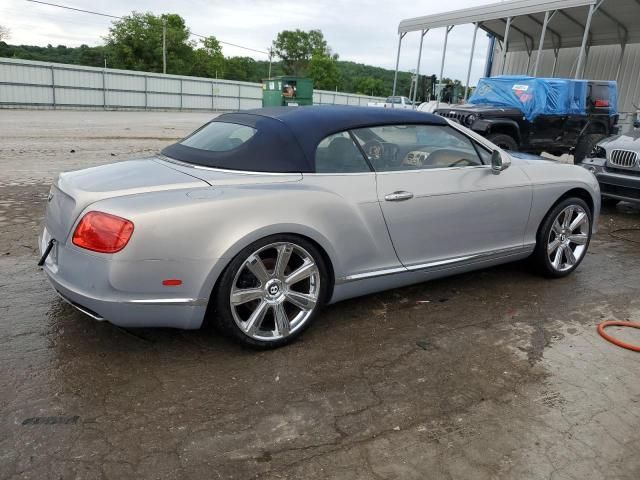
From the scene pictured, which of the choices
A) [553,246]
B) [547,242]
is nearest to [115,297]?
[547,242]

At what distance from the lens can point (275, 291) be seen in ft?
10.2

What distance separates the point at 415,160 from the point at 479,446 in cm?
200

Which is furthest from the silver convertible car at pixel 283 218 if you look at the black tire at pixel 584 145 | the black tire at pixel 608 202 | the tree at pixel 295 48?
the tree at pixel 295 48

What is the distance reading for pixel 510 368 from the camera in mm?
3066

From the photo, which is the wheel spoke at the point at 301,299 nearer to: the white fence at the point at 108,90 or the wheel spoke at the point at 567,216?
the wheel spoke at the point at 567,216

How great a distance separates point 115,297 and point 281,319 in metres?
0.95

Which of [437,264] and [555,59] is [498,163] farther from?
[555,59]

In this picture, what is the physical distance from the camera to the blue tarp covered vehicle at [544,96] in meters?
10.8

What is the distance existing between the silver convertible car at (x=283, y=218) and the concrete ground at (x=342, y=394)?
12.1 inches

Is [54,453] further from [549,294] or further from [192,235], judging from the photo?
[549,294]

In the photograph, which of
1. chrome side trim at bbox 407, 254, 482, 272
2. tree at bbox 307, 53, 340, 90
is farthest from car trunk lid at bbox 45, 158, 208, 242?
tree at bbox 307, 53, 340, 90

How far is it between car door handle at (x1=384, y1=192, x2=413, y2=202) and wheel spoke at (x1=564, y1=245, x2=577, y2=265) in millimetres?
1891

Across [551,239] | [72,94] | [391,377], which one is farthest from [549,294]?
[72,94]

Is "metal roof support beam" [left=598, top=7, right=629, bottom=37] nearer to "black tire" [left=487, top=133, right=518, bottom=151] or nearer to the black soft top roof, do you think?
"black tire" [left=487, top=133, right=518, bottom=151]
